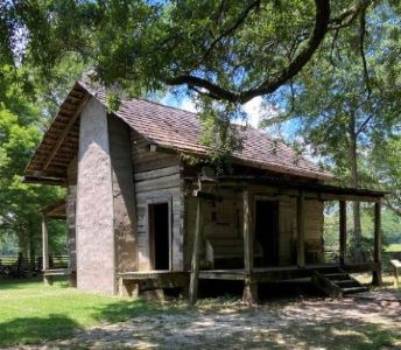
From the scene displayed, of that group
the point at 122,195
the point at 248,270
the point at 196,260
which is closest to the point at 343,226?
the point at 248,270

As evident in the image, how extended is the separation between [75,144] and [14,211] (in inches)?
370

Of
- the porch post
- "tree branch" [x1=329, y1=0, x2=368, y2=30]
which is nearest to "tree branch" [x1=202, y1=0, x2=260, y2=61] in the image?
"tree branch" [x1=329, y1=0, x2=368, y2=30]

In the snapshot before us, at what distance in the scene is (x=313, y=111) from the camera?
1744 centimetres

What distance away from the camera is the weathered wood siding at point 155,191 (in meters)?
15.3

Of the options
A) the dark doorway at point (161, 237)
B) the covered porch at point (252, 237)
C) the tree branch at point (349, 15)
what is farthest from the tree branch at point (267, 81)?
the dark doorway at point (161, 237)

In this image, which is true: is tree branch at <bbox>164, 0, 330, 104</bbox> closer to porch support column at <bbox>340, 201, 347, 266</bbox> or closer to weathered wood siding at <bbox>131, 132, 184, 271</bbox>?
weathered wood siding at <bbox>131, 132, 184, 271</bbox>

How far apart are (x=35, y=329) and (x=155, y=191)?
636 centimetres

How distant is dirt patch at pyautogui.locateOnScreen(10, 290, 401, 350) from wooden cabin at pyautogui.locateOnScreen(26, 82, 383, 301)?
5.70ft

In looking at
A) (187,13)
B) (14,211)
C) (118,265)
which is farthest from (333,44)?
(14,211)

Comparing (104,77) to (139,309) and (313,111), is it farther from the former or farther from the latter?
(313,111)

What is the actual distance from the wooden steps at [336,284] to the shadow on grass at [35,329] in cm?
690

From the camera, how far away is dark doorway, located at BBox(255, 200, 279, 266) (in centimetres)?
1838

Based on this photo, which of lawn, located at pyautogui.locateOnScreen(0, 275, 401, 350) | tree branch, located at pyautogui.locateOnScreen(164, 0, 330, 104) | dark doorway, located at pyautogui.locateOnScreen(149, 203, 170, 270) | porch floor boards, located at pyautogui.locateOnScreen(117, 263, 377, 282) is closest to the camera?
lawn, located at pyautogui.locateOnScreen(0, 275, 401, 350)

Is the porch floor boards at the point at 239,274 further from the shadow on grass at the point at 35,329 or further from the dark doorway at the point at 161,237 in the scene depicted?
the shadow on grass at the point at 35,329
